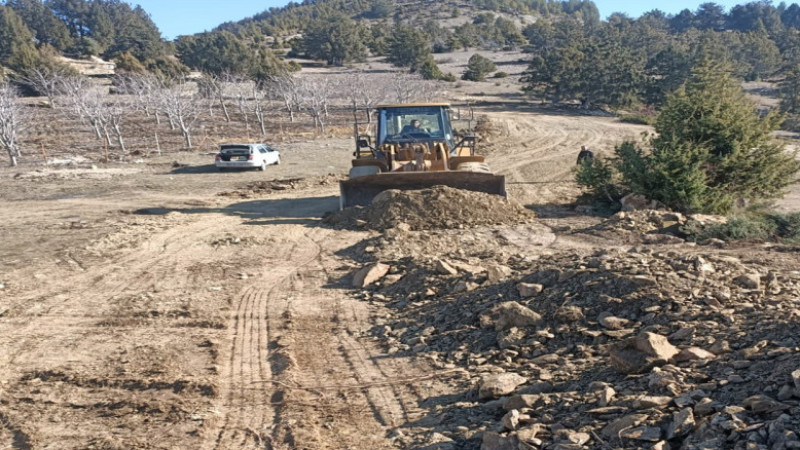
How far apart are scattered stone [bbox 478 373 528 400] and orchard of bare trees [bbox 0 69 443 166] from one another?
2608 centimetres

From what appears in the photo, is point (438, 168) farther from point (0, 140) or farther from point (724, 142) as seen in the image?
point (0, 140)

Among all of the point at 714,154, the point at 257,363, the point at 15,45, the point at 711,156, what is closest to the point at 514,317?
the point at 257,363

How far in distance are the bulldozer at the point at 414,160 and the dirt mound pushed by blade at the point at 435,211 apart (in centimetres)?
46

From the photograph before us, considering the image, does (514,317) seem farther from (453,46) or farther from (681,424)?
(453,46)

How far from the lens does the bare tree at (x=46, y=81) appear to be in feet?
132

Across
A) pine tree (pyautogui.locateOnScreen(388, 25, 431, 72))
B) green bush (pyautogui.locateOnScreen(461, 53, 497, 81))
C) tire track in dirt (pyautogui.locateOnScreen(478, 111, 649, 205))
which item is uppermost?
pine tree (pyautogui.locateOnScreen(388, 25, 431, 72))

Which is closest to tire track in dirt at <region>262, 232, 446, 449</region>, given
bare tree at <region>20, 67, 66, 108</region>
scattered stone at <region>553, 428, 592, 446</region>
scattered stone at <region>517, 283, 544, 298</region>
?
scattered stone at <region>553, 428, 592, 446</region>

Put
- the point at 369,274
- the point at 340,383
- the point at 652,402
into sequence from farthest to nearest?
the point at 369,274
the point at 340,383
the point at 652,402

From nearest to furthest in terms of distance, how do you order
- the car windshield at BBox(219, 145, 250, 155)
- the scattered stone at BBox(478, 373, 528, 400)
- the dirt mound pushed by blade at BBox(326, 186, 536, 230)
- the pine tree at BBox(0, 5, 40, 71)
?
the scattered stone at BBox(478, 373, 528, 400) < the dirt mound pushed by blade at BBox(326, 186, 536, 230) < the car windshield at BBox(219, 145, 250, 155) < the pine tree at BBox(0, 5, 40, 71)

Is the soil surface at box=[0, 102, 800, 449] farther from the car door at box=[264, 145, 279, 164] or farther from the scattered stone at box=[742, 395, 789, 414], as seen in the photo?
the car door at box=[264, 145, 279, 164]

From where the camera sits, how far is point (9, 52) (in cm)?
6231

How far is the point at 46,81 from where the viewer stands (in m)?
45.9

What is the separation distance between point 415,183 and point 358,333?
628 cm

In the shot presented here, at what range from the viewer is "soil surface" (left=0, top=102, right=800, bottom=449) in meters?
4.42
